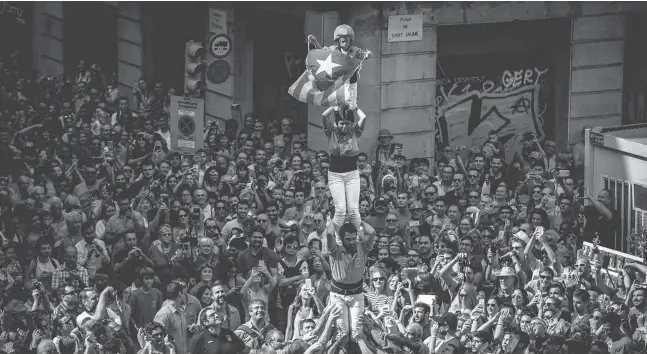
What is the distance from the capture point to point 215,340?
20.0 meters

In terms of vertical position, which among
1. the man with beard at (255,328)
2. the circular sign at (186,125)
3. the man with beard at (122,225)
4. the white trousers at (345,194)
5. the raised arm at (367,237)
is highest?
the circular sign at (186,125)

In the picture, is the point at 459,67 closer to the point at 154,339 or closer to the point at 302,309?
the point at 302,309

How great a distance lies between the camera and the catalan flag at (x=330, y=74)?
20047 mm

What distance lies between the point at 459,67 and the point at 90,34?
11.7 m

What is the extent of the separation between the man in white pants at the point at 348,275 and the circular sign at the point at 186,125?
8.40m

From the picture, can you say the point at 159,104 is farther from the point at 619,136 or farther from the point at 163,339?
the point at 163,339

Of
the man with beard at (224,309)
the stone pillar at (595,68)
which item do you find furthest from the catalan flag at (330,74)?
the stone pillar at (595,68)

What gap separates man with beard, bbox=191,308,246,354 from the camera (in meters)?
19.9

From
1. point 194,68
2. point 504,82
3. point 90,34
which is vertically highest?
point 90,34

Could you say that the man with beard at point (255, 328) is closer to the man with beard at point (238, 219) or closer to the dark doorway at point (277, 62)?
the man with beard at point (238, 219)

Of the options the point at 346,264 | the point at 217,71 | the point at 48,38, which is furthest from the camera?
the point at 48,38

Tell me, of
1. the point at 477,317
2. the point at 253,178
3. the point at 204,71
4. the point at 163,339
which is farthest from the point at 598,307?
the point at 204,71

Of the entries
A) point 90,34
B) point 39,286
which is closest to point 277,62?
point 90,34

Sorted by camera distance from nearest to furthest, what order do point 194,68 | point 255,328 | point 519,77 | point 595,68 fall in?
1. point 255,328
2. point 194,68
3. point 595,68
4. point 519,77
